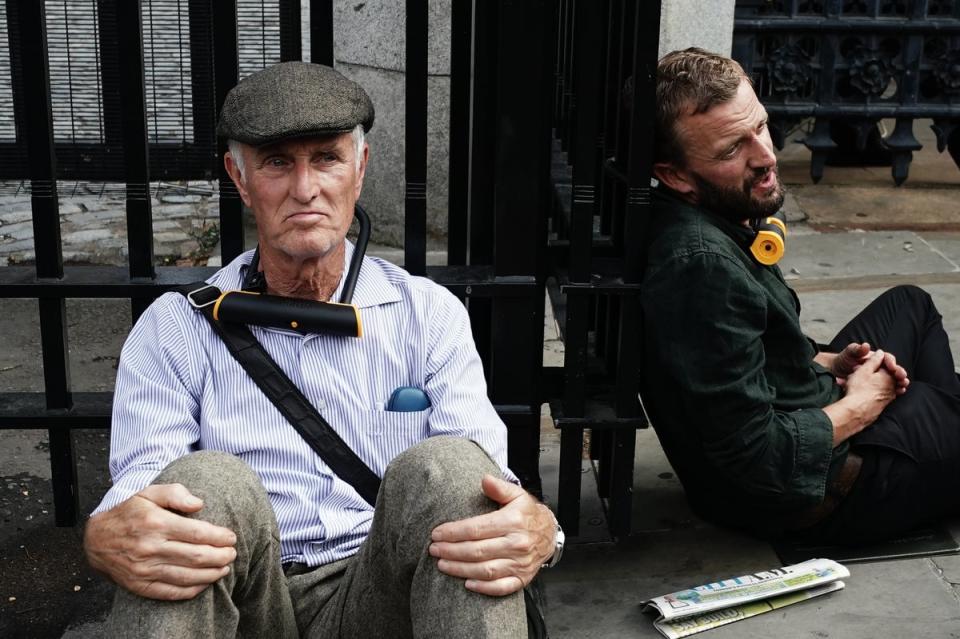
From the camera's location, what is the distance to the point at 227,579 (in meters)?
2.25

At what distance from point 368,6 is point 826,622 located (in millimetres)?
4299

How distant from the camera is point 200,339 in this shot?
2.68 meters

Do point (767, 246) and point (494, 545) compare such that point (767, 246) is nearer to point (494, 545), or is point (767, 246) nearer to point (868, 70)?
point (494, 545)

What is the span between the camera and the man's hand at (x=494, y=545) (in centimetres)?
222

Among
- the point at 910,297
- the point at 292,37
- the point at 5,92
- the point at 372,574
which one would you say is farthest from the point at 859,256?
the point at 5,92

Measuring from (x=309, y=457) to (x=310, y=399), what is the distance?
0.41ft

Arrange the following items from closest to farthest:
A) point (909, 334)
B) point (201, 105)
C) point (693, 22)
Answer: point (909, 334)
point (693, 22)
point (201, 105)

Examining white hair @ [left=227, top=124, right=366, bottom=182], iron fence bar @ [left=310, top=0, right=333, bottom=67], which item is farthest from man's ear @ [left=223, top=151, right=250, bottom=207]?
iron fence bar @ [left=310, top=0, right=333, bottom=67]

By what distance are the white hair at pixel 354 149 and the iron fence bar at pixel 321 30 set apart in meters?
0.43

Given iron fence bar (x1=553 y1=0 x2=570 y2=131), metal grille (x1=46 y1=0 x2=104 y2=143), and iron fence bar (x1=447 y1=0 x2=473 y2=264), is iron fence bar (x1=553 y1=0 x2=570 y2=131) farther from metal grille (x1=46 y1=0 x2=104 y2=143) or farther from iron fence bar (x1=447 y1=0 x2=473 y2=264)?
metal grille (x1=46 y1=0 x2=104 y2=143)

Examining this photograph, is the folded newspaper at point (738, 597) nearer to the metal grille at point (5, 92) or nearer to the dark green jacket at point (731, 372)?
the dark green jacket at point (731, 372)

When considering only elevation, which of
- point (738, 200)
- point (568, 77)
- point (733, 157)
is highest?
point (568, 77)

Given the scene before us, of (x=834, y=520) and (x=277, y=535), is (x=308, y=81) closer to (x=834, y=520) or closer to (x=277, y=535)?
(x=277, y=535)

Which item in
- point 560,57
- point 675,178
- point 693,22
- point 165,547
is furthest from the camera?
point 693,22
